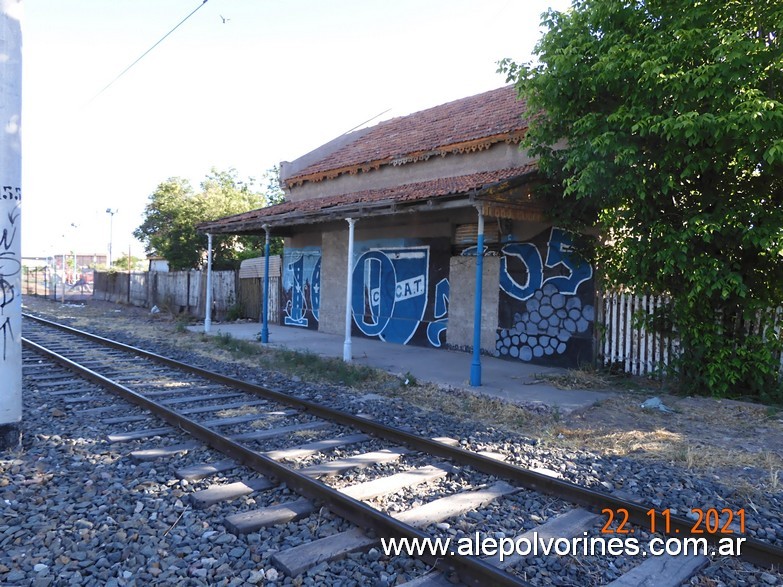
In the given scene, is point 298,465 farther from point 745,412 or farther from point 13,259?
point 745,412

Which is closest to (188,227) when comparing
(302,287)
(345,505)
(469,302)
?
(302,287)

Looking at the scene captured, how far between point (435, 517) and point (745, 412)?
5.61 m

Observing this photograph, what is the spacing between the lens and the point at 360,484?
480 cm

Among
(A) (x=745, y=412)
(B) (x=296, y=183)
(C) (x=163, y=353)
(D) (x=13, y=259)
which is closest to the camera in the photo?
(D) (x=13, y=259)

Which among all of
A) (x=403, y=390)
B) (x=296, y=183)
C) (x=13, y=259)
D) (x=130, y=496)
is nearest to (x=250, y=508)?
(x=130, y=496)

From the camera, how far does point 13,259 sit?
18.5 feet

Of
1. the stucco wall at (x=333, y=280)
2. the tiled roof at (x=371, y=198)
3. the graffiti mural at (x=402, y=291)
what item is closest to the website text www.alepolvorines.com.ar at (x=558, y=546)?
the tiled roof at (x=371, y=198)

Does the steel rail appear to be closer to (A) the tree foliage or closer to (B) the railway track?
(B) the railway track

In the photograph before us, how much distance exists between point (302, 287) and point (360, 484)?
13.8 meters

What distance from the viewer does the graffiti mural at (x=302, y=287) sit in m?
17.6

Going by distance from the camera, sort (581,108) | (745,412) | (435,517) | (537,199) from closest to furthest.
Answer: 1. (435,517)
2. (745,412)
3. (581,108)
4. (537,199)

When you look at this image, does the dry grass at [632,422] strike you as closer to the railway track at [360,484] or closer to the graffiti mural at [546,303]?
the railway track at [360,484]

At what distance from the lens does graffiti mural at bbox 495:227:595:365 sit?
1072 centimetres

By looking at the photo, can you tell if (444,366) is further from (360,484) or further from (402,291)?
(360,484)
